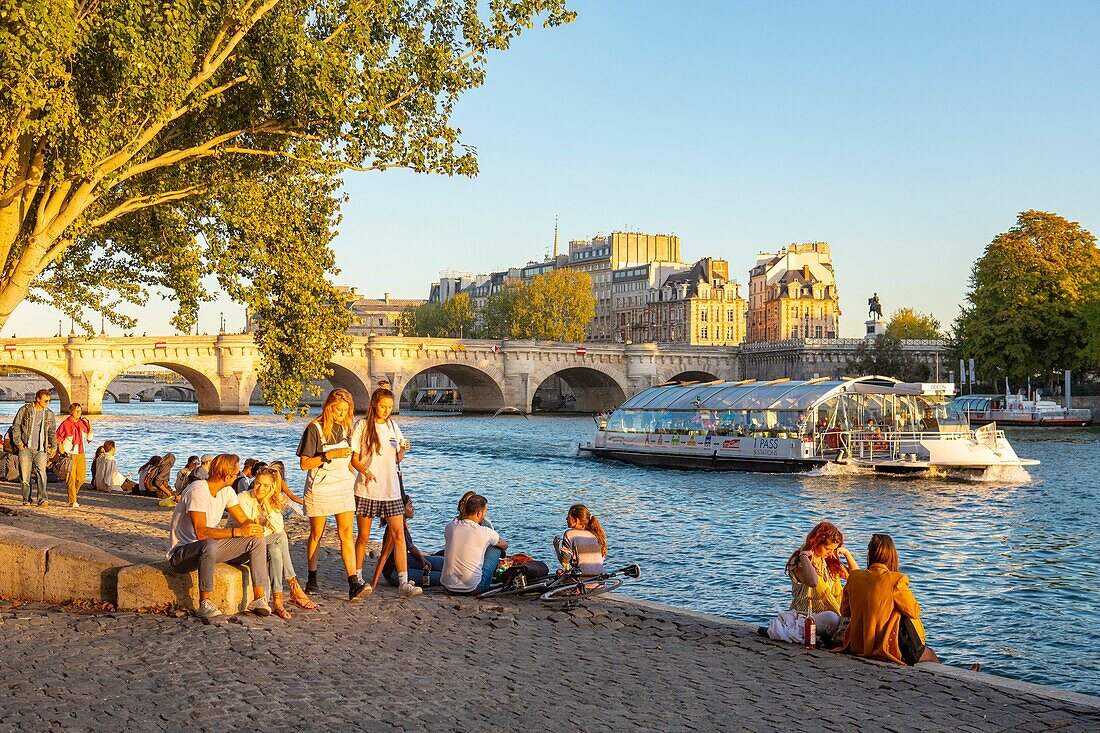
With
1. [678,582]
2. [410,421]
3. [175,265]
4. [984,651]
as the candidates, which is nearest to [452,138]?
[175,265]

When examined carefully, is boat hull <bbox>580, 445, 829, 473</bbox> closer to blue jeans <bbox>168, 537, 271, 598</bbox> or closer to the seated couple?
the seated couple

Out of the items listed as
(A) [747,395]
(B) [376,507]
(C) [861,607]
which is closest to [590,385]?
(A) [747,395]

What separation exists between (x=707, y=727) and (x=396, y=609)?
4.18 metres

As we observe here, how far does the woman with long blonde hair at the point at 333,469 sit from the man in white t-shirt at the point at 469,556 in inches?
36.0

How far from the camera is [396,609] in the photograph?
10.9 m

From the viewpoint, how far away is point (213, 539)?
401 inches

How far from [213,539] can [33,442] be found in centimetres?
1059

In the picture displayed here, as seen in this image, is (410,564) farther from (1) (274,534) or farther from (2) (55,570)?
(2) (55,570)

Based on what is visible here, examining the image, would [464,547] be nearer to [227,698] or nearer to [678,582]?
[227,698]

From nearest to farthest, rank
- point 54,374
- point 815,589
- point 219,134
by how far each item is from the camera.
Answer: point 815,589 → point 219,134 → point 54,374

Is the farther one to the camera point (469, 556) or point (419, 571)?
point (419, 571)

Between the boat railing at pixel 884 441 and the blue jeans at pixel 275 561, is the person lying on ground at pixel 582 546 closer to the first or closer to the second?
the blue jeans at pixel 275 561

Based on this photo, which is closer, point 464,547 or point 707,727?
point 707,727

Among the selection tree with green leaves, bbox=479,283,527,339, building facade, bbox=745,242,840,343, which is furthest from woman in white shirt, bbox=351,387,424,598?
building facade, bbox=745,242,840,343
